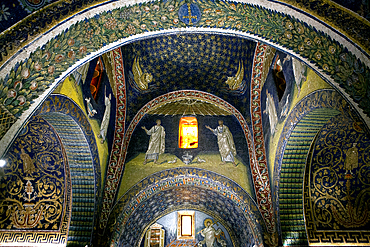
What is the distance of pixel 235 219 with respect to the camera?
10.3 m

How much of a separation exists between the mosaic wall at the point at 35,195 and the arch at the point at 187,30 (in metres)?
4.44

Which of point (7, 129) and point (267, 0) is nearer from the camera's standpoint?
point (7, 129)

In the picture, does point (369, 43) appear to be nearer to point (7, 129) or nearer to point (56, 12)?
point (56, 12)

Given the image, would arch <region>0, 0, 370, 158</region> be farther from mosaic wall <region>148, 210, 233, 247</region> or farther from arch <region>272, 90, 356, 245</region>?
mosaic wall <region>148, 210, 233, 247</region>

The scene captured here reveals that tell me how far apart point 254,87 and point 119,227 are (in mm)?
5935

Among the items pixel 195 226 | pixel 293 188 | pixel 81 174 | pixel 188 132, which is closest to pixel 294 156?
pixel 293 188

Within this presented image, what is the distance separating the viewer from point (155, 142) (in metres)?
10.2

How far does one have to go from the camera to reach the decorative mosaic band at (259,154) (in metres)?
8.63

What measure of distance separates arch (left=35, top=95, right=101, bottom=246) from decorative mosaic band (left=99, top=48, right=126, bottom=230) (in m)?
0.38

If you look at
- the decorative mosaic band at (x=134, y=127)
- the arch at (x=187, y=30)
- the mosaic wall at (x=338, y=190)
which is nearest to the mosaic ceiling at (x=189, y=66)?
the decorative mosaic band at (x=134, y=127)

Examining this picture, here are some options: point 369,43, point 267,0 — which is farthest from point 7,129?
point 369,43

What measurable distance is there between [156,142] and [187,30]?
19.2ft

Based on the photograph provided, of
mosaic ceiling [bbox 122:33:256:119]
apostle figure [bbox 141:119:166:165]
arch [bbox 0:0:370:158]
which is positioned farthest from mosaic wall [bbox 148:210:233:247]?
arch [bbox 0:0:370:158]

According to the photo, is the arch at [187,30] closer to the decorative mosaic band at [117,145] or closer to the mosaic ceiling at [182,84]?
the mosaic ceiling at [182,84]
